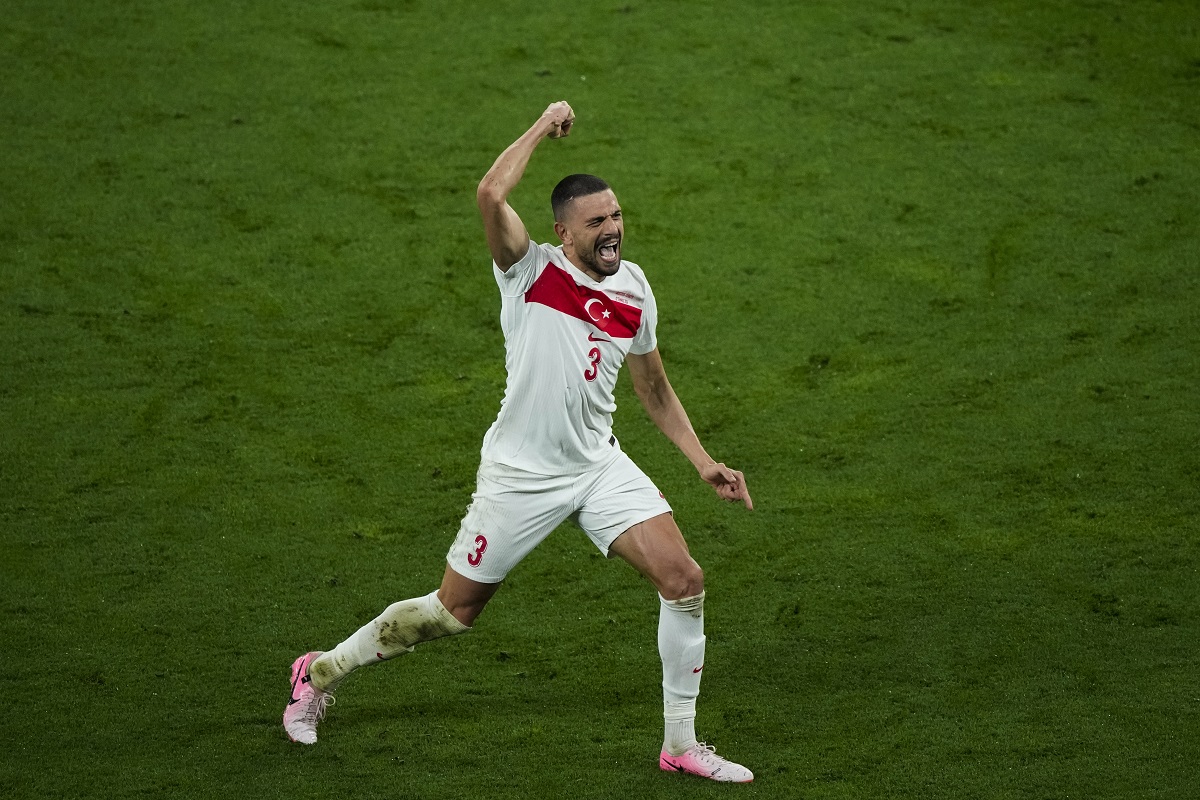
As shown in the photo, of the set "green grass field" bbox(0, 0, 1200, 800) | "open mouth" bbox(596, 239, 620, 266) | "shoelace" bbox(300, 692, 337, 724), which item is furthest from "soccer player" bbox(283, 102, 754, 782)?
"green grass field" bbox(0, 0, 1200, 800)

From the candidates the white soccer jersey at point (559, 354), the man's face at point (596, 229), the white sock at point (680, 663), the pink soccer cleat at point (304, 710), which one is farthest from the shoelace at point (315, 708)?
the man's face at point (596, 229)

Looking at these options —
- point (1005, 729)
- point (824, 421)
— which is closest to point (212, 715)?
point (1005, 729)

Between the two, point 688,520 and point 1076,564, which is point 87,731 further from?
point 1076,564

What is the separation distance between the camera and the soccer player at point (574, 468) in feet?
14.4

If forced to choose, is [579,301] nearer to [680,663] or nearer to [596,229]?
[596,229]

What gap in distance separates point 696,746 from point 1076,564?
1.98m

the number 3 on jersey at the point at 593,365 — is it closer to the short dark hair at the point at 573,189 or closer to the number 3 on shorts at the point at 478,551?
the short dark hair at the point at 573,189

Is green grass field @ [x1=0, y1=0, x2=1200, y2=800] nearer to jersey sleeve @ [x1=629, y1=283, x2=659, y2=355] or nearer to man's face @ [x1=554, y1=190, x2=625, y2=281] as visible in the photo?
jersey sleeve @ [x1=629, y1=283, x2=659, y2=355]

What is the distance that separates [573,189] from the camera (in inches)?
171

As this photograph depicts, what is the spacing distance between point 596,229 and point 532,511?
918mm

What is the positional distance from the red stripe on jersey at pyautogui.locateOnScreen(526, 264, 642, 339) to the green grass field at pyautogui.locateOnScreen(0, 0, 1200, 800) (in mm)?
1387

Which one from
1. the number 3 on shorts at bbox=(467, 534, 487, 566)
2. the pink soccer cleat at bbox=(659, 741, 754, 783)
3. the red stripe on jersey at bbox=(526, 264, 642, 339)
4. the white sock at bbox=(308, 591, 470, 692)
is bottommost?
the pink soccer cleat at bbox=(659, 741, 754, 783)

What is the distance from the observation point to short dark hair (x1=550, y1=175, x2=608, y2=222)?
4336 mm

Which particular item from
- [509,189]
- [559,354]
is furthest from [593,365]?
[509,189]
